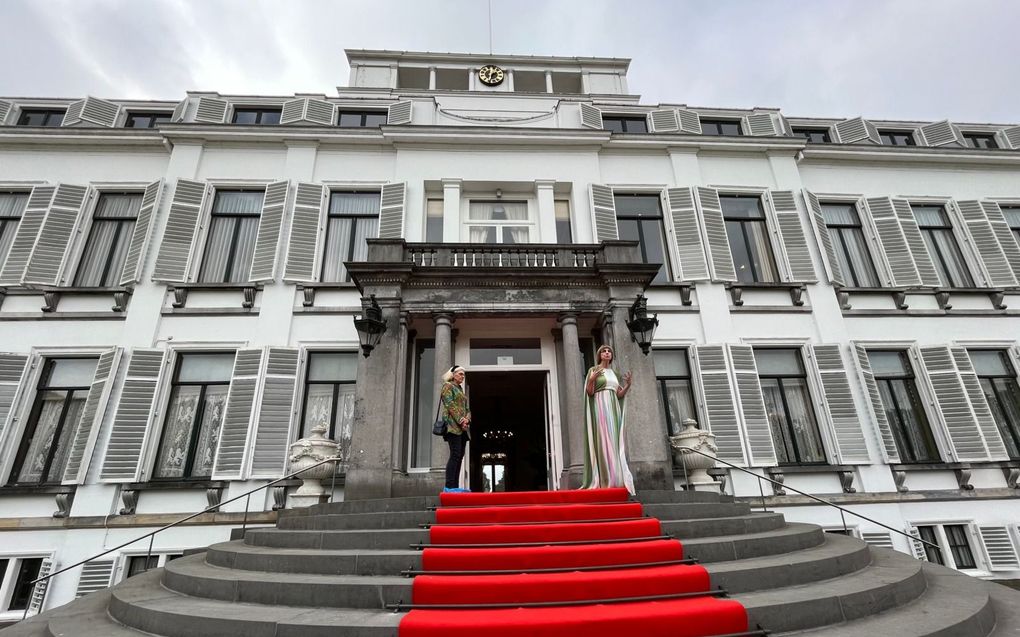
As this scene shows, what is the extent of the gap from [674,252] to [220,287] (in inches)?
425

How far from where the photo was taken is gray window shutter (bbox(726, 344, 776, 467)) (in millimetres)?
9672

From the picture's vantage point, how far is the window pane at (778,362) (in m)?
10.8

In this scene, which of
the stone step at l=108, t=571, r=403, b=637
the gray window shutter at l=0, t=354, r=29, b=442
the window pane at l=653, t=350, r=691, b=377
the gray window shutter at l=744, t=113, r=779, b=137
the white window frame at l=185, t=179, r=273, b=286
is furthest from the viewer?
the gray window shutter at l=744, t=113, r=779, b=137

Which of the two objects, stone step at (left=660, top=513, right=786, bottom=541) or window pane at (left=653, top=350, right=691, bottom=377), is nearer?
stone step at (left=660, top=513, right=786, bottom=541)

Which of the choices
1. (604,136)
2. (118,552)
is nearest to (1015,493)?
(604,136)

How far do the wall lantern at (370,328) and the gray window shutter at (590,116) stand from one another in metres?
Result: 8.18

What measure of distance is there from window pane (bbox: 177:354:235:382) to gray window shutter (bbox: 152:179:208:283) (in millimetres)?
1853

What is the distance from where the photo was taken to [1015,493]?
9.65 metres

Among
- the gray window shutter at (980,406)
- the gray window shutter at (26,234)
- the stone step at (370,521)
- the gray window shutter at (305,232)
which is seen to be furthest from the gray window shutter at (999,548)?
the gray window shutter at (26,234)

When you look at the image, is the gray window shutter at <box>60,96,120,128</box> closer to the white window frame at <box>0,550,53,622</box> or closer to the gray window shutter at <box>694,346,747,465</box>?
the white window frame at <box>0,550,53,622</box>

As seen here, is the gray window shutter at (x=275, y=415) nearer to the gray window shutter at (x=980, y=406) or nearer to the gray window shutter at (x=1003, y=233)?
the gray window shutter at (x=980, y=406)

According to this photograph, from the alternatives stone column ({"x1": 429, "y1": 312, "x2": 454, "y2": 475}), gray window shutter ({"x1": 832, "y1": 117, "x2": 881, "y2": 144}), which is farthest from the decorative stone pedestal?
gray window shutter ({"x1": 832, "y1": 117, "x2": 881, "y2": 144})

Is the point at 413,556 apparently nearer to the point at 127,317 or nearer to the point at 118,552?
the point at 118,552

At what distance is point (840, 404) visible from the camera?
1020 cm
